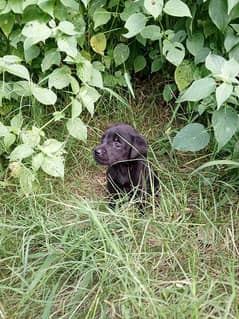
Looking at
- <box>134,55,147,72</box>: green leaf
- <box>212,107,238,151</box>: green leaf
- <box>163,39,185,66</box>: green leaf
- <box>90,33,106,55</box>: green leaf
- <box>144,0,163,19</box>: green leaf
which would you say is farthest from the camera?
<box>134,55,147,72</box>: green leaf

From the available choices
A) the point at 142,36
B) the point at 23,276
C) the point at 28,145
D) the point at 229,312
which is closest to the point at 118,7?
the point at 142,36

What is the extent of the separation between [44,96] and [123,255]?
0.81 m

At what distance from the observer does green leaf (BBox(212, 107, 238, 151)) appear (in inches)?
93.4

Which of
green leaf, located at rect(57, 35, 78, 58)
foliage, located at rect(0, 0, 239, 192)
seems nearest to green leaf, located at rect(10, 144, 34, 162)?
foliage, located at rect(0, 0, 239, 192)

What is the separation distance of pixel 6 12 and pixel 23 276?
1188mm

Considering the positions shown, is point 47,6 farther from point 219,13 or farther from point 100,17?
point 219,13

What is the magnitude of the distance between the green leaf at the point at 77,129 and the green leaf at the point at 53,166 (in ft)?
0.71

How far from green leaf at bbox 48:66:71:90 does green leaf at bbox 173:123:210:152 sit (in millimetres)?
526

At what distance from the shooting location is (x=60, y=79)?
276cm

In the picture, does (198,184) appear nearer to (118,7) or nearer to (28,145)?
(28,145)

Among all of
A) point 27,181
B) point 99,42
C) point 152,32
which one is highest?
point 152,32

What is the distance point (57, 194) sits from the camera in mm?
2666

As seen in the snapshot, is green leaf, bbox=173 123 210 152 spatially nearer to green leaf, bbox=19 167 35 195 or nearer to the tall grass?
the tall grass

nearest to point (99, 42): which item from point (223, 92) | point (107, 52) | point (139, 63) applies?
point (107, 52)
